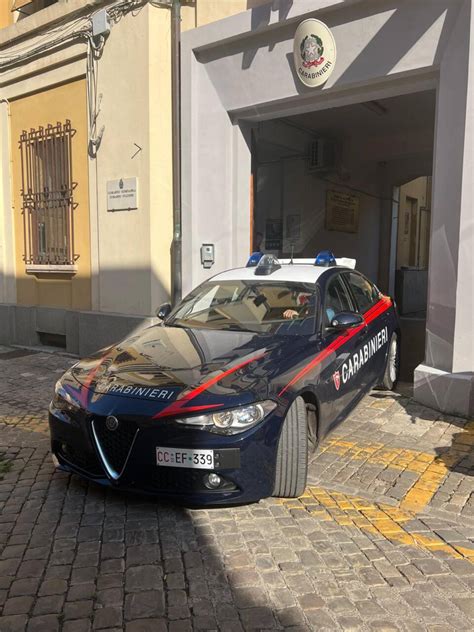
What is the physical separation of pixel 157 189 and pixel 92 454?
5.00 meters

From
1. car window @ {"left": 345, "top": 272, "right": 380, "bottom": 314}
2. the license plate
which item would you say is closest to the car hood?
the license plate

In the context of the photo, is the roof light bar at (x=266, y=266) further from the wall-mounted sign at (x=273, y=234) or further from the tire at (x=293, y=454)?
the wall-mounted sign at (x=273, y=234)

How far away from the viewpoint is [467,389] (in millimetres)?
5105

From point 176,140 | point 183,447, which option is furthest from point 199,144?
point 183,447

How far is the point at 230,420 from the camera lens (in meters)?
3.07

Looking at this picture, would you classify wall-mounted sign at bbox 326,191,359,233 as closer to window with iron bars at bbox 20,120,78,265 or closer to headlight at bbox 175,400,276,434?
window with iron bars at bbox 20,120,78,265

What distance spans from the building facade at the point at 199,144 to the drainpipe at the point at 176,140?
0.11 meters

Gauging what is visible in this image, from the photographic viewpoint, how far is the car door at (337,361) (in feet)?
12.8

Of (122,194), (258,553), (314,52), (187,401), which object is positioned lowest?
(258,553)

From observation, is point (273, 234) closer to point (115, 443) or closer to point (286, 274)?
point (286, 274)

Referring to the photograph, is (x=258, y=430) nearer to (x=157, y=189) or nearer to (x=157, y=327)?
(x=157, y=327)

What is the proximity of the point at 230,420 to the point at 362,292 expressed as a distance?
2.81 m

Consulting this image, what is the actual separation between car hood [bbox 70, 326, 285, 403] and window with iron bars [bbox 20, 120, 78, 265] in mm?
5199

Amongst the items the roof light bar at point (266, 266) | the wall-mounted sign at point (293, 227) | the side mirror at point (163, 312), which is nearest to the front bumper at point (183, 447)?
the side mirror at point (163, 312)
